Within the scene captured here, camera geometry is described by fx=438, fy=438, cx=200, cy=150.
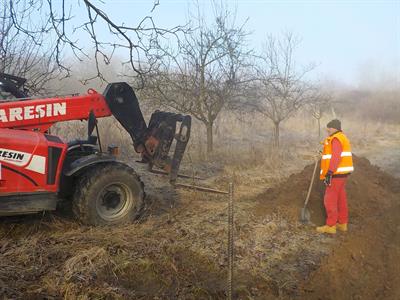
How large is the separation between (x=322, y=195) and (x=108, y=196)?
164 inches

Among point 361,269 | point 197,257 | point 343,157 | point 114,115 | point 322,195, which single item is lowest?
point 361,269

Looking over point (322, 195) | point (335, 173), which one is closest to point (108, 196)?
point (335, 173)

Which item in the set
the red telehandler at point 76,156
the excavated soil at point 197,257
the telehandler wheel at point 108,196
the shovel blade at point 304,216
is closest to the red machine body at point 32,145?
the red telehandler at point 76,156

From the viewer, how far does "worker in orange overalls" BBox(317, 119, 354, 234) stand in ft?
22.4

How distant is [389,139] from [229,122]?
8.75m

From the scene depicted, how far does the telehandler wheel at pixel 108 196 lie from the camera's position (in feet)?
20.1

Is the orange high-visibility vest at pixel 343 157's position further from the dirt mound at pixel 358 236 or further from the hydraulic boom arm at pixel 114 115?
the hydraulic boom arm at pixel 114 115

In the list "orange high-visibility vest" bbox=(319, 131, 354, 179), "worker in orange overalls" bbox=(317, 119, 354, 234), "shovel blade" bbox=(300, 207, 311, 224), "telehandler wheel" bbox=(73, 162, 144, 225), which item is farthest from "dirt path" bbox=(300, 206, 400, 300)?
"telehandler wheel" bbox=(73, 162, 144, 225)

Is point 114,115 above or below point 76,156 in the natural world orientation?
above

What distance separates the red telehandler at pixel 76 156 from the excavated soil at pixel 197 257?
16.0 inches

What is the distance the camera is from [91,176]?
20.3 feet

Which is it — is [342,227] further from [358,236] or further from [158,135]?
[158,135]

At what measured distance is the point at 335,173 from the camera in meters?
6.86

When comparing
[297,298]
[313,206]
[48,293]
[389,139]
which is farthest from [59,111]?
[389,139]
